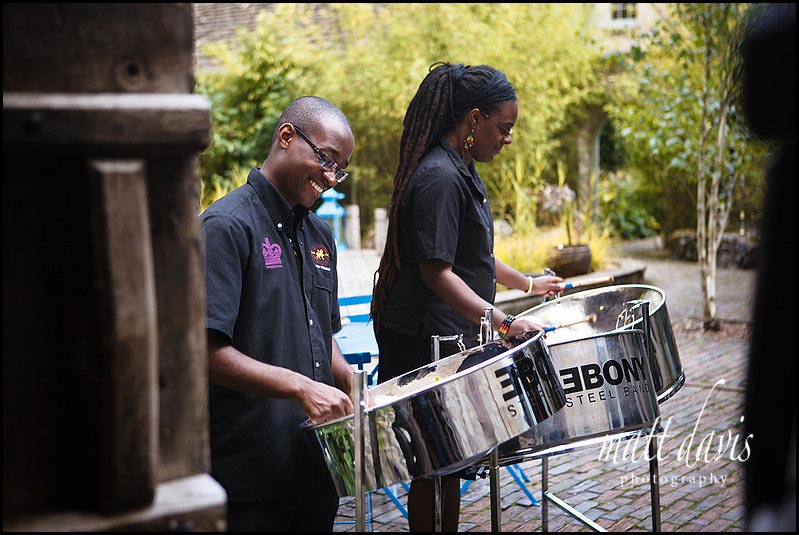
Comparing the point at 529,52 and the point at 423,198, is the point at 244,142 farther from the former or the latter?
the point at 423,198

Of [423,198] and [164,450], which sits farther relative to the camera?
[423,198]

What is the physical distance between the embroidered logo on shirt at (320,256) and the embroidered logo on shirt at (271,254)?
0.55ft

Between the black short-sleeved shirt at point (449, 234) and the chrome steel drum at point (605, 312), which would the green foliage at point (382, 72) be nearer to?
the chrome steel drum at point (605, 312)

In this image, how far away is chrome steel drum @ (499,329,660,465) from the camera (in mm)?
2107

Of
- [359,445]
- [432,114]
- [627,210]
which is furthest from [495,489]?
[627,210]

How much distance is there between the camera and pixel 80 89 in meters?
0.89

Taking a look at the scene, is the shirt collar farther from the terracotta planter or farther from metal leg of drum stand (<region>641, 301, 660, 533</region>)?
the terracotta planter

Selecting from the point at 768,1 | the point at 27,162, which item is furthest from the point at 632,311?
the point at 27,162

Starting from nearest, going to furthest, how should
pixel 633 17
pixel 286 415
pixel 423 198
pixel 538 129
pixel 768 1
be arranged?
pixel 768 1
pixel 286 415
pixel 423 198
pixel 538 129
pixel 633 17

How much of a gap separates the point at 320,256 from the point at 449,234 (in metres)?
0.54

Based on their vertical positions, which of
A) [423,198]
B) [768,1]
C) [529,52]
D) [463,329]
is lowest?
[463,329]

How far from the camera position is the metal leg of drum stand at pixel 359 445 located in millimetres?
1571

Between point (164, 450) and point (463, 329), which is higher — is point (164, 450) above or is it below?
above

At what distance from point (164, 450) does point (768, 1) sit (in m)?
0.99
